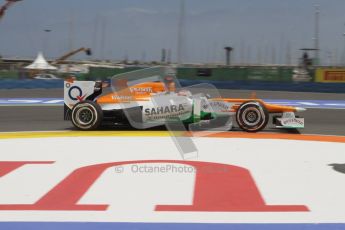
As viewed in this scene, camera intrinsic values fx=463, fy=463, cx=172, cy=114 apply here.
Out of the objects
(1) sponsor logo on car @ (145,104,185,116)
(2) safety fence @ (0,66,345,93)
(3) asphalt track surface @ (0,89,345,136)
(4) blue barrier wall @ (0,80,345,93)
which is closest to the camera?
(1) sponsor logo on car @ (145,104,185,116)

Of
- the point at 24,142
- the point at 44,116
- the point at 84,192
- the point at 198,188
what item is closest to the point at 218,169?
the point at 198,188

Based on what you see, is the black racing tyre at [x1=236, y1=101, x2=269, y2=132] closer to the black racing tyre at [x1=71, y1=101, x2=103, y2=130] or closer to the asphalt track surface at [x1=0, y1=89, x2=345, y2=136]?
the asphalt track surface at [x1=0, y1=89, x2=345, y2=136]

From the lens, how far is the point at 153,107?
29.9ft

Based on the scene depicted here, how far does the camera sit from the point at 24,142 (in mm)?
8453

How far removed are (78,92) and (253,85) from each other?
17.7 metres

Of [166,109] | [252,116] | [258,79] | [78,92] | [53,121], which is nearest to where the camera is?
[166,109]

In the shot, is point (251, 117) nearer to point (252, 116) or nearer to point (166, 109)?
point (252, 116)

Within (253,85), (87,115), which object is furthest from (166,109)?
(253,85)

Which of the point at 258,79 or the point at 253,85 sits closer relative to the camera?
the point at 253,85

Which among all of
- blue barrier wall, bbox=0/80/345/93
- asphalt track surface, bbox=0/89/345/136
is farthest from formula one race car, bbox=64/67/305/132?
blue barrier wall, bbox=0/80/345/93

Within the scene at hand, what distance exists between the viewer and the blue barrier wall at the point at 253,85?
25.0 m

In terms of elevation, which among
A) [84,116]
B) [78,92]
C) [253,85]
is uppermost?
[253,85]

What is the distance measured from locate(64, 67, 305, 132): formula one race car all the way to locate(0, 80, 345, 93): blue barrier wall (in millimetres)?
16355

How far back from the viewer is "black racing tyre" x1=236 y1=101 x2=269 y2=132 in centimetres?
938
